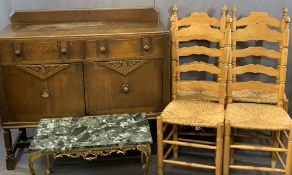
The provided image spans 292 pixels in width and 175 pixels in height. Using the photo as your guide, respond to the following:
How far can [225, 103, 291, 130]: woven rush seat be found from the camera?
108 inches

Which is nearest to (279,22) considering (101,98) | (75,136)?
(101,98)

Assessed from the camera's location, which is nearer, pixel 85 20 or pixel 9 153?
pixel 9 153

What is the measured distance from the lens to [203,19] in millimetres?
3186

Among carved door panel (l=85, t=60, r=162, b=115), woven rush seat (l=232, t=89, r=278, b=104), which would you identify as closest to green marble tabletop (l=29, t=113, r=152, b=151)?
carved door panel (l=85, t=60, r=162, b=115)

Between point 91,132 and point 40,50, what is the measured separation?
0.67 metres

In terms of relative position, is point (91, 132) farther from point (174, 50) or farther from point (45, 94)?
point (174, 50)

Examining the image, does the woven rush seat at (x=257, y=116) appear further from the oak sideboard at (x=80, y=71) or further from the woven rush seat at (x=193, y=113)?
the oak sideboard at (x=80, y=71)

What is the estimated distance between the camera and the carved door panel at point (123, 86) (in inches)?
117

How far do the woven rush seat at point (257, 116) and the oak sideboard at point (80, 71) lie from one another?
1.66ft

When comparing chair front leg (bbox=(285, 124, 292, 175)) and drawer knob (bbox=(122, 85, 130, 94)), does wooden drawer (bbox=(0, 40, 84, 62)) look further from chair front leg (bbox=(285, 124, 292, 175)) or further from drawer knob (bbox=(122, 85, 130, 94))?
chair front leg (bbox=(285, 124, 292, 175))

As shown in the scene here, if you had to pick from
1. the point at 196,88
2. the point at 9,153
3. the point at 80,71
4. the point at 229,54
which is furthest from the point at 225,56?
the point at 9,153

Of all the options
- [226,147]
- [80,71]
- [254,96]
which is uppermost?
[80,71]

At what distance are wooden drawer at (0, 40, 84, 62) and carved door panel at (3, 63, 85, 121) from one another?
2.3 inches

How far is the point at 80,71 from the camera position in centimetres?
296
